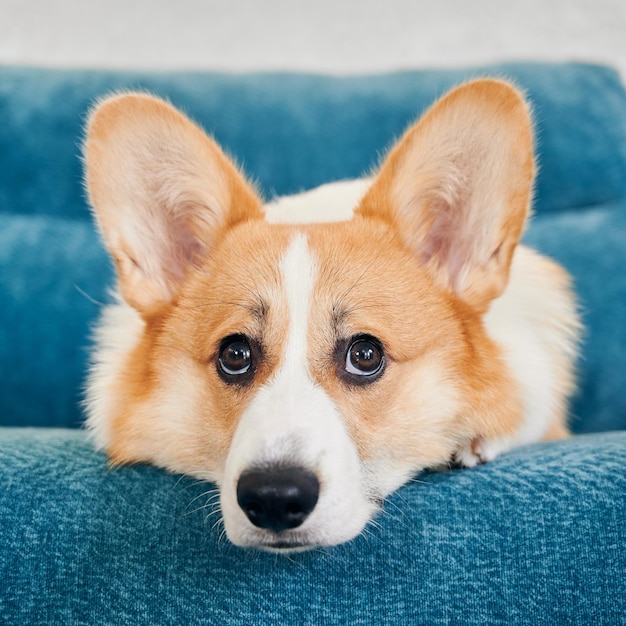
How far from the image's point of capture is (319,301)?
1076 mm

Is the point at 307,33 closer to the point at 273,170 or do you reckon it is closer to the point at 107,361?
the point at 273,170

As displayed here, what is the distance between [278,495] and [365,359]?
0.30 meters

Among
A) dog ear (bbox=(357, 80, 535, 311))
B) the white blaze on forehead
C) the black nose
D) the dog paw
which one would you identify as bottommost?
the dog paw

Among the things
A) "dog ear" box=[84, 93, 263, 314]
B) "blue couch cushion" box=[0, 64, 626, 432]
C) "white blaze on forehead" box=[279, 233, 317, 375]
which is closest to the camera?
"white blaze on forehead" box=[279, 233, 317, 375]

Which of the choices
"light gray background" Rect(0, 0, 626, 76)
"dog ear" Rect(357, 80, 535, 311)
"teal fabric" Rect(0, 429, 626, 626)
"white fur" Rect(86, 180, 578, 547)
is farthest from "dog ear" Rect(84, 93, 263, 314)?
"light gray background" Rect(0, 0, 626, 76)

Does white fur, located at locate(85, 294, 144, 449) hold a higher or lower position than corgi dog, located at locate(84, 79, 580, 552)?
lower

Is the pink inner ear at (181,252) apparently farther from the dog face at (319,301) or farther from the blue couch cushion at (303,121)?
the blue couch cushion at (303,121)

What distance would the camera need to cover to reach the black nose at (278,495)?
0.86 meters

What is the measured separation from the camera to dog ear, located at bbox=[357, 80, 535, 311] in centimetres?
111

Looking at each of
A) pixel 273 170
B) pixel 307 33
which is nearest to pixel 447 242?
pixel 273 170

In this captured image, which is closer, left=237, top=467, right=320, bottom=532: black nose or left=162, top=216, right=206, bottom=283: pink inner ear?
left=237, top=467, right=320, bottom=532: black nose

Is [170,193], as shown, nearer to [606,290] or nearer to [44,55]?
[606,290]

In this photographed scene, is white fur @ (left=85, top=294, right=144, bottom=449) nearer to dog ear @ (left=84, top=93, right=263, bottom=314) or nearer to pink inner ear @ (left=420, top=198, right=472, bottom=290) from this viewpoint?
dog ear @ (left=84, top=93, right=263, bottom=314)

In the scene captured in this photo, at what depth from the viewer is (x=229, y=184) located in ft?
4.16
